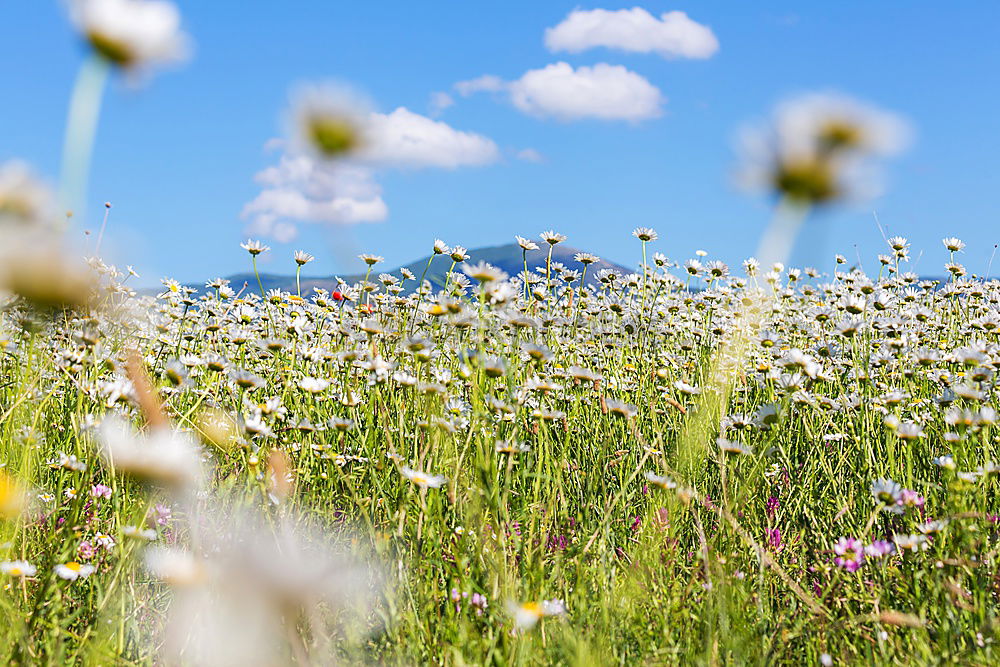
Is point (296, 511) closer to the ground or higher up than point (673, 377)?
closer to the ground

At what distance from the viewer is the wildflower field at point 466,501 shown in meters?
1.29

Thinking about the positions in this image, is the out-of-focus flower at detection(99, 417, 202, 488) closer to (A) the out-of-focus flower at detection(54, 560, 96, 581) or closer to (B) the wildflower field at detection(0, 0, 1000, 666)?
(B) the wildflower field at detection(0, 0, 1000, 666)

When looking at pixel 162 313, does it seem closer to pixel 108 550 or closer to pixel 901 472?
pixel 108 550

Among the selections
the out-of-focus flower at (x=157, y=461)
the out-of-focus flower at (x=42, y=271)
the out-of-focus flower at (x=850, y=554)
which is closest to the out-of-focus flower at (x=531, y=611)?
the out-of-focus flower at (x=157, y=461)

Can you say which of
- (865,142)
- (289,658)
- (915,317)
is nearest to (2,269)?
(289,658)

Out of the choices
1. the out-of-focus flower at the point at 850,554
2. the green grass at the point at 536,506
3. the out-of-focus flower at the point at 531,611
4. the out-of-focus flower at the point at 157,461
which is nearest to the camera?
the out-of-focus flower at the point at 157,461

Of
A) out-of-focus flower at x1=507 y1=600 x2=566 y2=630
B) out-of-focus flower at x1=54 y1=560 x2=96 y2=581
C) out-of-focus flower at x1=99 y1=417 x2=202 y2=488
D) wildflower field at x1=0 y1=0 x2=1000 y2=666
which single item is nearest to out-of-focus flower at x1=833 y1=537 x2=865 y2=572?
wildflower field at x1=0 y1=0 x2=1000 y2=666

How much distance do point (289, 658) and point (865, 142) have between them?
1191mm

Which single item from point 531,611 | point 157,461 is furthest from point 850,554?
point 157,461

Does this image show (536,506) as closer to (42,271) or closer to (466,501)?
(466,501)

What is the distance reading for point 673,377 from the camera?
12.1ft

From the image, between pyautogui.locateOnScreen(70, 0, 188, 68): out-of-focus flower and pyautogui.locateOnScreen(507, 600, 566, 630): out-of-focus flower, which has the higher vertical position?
pyautogui.locateOnScreen(70, 0, 188, 68): out-of-focus flower

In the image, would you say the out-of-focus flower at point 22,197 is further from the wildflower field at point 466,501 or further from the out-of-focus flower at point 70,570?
the out-of-focus flower at point 70,570

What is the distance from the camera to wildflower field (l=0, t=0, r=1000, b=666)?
129cm
